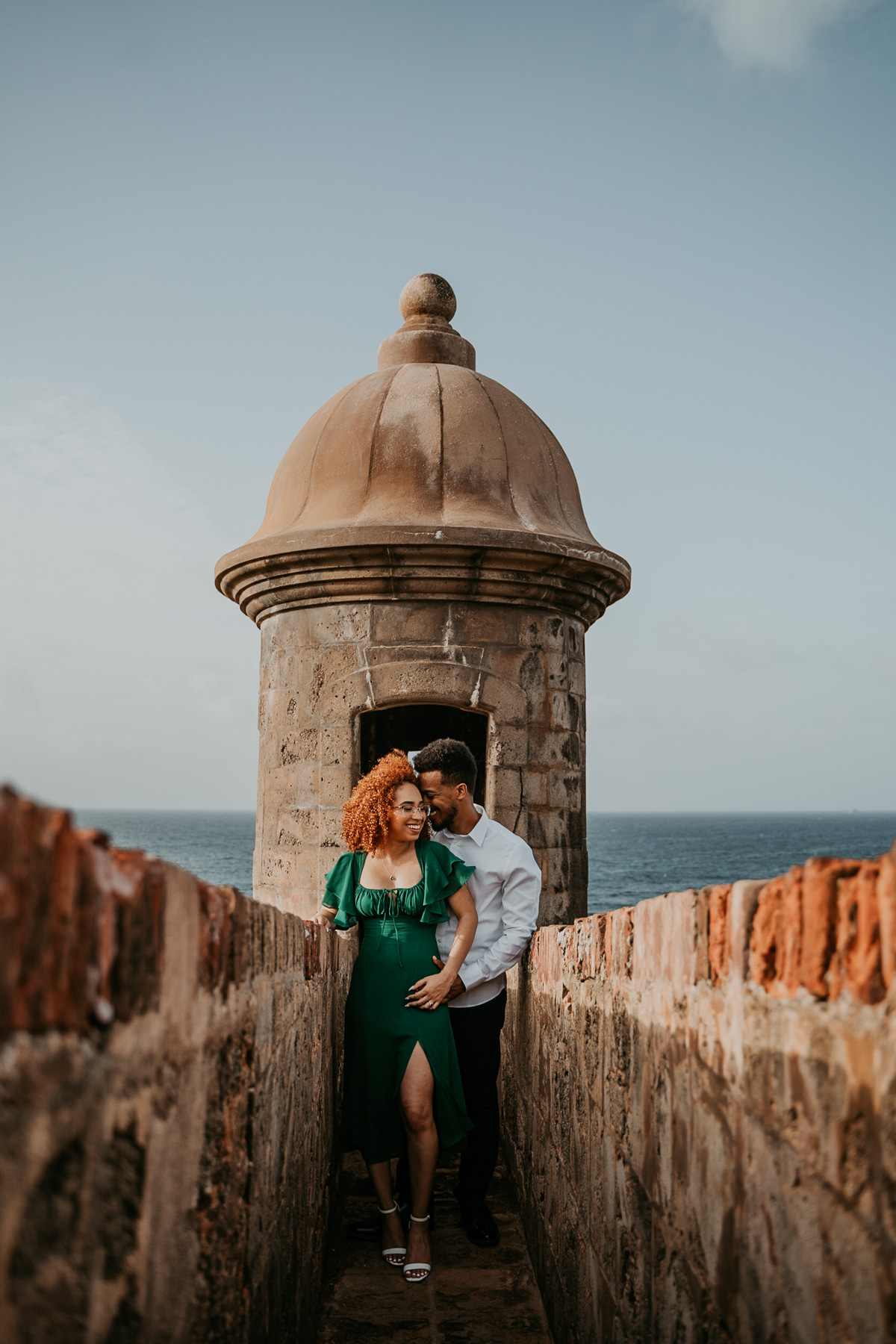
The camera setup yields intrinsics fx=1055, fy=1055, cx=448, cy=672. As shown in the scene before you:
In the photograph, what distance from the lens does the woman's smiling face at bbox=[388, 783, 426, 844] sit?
371 centimetres

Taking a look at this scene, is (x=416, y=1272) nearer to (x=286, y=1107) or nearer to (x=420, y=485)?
(x=286, y=1107)

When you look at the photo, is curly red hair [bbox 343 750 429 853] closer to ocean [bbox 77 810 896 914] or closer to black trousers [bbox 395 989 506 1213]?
black trousers [bbox 395 989 506 1213]

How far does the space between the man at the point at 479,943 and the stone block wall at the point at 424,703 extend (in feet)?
6.57

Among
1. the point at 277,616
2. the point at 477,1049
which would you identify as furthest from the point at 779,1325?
the point at 277,616

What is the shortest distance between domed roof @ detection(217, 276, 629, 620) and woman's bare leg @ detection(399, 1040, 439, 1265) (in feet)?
10.3

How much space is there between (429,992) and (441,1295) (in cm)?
91

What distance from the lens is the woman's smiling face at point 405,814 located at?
3713 mm

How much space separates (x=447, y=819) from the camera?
4.05m

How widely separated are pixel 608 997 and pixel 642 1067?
361 millimetres

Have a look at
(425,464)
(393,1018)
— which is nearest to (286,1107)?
(393,1018)

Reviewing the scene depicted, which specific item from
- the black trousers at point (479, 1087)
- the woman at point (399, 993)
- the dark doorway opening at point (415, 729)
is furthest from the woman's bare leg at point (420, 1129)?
the dark doorway opening at point (415, 729)

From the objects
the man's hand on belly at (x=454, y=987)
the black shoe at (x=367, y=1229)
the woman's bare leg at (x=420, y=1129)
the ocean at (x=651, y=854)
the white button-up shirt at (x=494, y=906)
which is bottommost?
the ocean at (x=651, y=854)

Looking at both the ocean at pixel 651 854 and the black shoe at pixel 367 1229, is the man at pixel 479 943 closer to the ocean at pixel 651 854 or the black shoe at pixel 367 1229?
the black shoe at pixel 367 1229

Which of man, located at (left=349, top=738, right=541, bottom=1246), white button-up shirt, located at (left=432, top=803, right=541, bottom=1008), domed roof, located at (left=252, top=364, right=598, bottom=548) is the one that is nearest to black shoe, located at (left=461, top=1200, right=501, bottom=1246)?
man, located at (left=349, top=738, right=541, bottom=1246)
